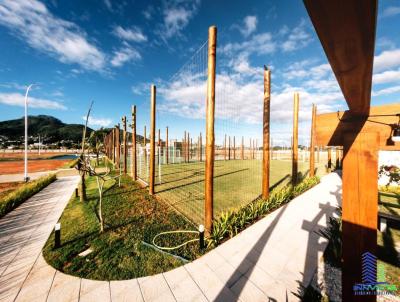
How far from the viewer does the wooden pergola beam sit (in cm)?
59

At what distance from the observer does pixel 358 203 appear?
1.48 meters

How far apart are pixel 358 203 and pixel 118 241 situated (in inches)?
178

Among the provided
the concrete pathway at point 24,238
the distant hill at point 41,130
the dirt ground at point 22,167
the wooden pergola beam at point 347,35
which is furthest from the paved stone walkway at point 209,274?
the distant hill at point 41,130

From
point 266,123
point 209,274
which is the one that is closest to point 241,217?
point 209,274

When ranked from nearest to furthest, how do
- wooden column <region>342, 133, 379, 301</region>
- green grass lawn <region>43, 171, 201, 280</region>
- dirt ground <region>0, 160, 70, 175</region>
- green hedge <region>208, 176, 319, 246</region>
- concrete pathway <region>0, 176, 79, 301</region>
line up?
wooden column <region>342, 133, 379, 301</region> → concrete pathway <region>0, 176, 79, 301</region> → green grass lawn <region>43, 171, 201, 280</region> → green hedge <region>208, 176, 319, 246</region> → dirt ground <region>0, 160, 70, 175</region>

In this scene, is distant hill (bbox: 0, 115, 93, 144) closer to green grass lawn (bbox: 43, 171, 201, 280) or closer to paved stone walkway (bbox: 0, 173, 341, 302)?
green grass lawn (bbox: 43, 171, 201, 280)

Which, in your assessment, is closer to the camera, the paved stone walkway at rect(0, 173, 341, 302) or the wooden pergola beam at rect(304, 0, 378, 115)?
the wooden pergola beam at rect(304, 0, 378, 115)

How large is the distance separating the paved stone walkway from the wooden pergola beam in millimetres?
3077

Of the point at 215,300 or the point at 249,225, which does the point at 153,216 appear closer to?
the point at 249,225

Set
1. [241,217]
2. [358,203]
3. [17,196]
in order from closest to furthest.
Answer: [358,203]
[241,217]
[17,196]

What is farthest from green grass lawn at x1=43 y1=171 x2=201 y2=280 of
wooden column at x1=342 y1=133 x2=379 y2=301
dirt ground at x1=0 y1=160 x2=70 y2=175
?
dirt ground at x1=0 y1=160 x2=70 y2=175

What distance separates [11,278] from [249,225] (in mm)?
4971

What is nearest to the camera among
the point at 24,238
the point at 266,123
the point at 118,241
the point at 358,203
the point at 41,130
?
the point at 358,203

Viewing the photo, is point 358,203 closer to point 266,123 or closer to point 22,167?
point 266,123
